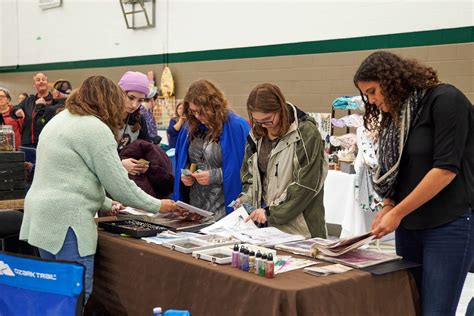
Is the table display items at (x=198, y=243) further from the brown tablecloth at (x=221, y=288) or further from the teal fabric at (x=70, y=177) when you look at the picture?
the teal fabric at (x=70, y=177)

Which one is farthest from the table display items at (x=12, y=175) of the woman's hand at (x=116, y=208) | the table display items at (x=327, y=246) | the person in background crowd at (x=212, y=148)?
the table display items at (x=327, y=246)

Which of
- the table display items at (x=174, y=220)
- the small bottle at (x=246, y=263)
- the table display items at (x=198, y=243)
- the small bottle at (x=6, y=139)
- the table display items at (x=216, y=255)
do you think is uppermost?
the small bottle at (x=6, y=139)

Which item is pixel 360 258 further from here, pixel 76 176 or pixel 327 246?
pixel 76 176

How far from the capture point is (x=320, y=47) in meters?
6.75

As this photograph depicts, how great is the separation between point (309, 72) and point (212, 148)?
381 cm

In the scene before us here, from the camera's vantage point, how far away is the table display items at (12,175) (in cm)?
369

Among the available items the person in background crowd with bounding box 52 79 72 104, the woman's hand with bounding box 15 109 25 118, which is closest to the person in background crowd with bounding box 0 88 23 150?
the woman's hand with bounding box 15 109 25 118

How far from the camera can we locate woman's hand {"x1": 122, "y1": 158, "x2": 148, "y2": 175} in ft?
11.1

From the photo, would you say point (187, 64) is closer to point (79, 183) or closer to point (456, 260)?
point (79, 183)

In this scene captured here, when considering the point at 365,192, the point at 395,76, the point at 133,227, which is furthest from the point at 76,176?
the point at 365,192

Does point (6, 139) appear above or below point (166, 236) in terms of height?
above

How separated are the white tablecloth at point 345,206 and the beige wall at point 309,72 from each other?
1.49 m

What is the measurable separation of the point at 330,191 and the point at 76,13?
6.62 meters

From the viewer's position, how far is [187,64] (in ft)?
27.5
